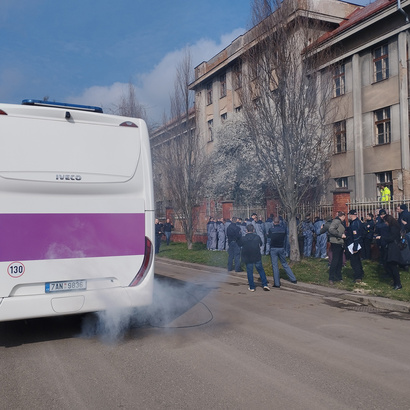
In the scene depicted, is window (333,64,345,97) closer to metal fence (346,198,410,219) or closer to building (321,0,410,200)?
building (321,0,410,200)

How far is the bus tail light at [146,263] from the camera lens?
6.44m

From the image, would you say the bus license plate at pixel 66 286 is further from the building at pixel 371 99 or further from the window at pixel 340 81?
the window at pixel 340 81

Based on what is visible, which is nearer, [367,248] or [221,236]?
[367,248]

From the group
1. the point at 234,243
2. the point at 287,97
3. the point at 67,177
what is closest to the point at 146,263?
the point at 67,177

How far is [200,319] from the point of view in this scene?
7.73m

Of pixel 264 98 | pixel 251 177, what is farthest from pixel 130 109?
pixel 264 98

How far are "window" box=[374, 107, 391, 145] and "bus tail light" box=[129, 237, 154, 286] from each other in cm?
2093

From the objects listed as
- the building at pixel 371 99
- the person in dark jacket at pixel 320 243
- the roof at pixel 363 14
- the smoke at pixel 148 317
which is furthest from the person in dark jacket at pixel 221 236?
the smoke at pixel 148 317

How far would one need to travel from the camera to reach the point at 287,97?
15.3 meters

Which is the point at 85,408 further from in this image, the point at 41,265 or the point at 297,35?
the point at 297,35

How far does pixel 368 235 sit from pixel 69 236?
1152 centimetres

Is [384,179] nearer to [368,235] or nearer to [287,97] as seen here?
[368,235]

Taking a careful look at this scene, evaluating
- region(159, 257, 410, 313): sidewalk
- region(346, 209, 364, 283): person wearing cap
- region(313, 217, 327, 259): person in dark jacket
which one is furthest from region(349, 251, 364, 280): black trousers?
region(313, 217, 327, 259): person in dark jacket

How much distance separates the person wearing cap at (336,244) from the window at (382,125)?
14.8 m
